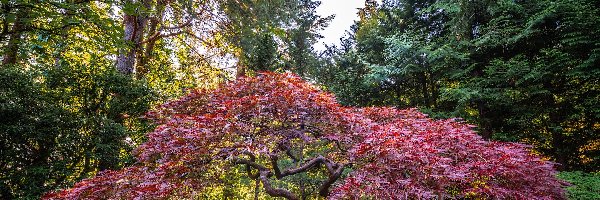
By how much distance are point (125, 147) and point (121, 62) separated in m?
2.24

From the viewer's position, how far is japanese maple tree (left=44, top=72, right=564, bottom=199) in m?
2.69

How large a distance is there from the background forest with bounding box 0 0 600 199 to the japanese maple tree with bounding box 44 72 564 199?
1.02 metres

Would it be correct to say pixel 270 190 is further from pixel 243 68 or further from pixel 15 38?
pixel 243 68

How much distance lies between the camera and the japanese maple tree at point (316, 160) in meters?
2.69

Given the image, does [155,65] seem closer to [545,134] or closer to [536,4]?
[536,4]

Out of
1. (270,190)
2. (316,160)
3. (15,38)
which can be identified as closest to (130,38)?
(15,38)

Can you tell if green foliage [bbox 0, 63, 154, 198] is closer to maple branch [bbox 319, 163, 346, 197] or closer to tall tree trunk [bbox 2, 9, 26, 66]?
tall tree trunk [bbox 2, 9, 26, 66]

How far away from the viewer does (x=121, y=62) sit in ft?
22.4

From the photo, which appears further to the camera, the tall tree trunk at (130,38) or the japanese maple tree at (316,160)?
the tall tree trunk at (130,38)

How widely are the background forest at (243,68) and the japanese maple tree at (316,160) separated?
1.02 m

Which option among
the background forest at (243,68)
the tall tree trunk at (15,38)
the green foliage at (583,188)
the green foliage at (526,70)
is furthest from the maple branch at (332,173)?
the green foliage at (526,70)

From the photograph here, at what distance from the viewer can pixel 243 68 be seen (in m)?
10.6

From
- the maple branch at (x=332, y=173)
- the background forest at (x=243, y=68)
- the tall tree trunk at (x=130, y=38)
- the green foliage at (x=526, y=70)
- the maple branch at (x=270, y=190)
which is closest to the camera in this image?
the maple branch at (x=332, y=173)

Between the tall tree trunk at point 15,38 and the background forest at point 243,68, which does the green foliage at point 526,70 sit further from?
the tall tree trunk at point 15,38
